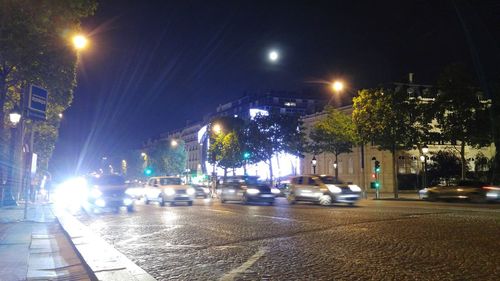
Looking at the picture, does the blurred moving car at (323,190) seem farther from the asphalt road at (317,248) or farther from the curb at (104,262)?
the curb at (104,262)

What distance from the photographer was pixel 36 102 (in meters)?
14.6

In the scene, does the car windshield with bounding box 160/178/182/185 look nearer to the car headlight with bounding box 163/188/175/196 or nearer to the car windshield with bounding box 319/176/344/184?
the car headlight with bounding box 163/188/175/196

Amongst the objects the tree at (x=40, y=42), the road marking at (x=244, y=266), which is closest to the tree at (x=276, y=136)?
the tree at (x=40, y=42)

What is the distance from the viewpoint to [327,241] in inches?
387

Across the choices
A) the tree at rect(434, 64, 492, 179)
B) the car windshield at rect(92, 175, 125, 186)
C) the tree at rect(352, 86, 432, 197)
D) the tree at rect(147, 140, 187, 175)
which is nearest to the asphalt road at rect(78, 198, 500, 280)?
the car windshield at rect(92, 175, 125, 186)

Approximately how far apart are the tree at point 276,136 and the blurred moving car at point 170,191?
28.8 meters

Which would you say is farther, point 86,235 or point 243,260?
point 86,235

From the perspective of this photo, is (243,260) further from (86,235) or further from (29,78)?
(29,78)

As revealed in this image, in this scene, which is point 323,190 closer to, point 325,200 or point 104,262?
point 325,200

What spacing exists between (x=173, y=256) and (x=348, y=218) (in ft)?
25.3

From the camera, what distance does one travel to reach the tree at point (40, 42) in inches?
623

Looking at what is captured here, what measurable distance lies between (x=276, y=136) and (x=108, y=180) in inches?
1322

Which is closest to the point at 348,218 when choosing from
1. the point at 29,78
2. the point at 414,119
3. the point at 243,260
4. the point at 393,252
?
the point at 393,252

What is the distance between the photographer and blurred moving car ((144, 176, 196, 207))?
2509 centimetres
